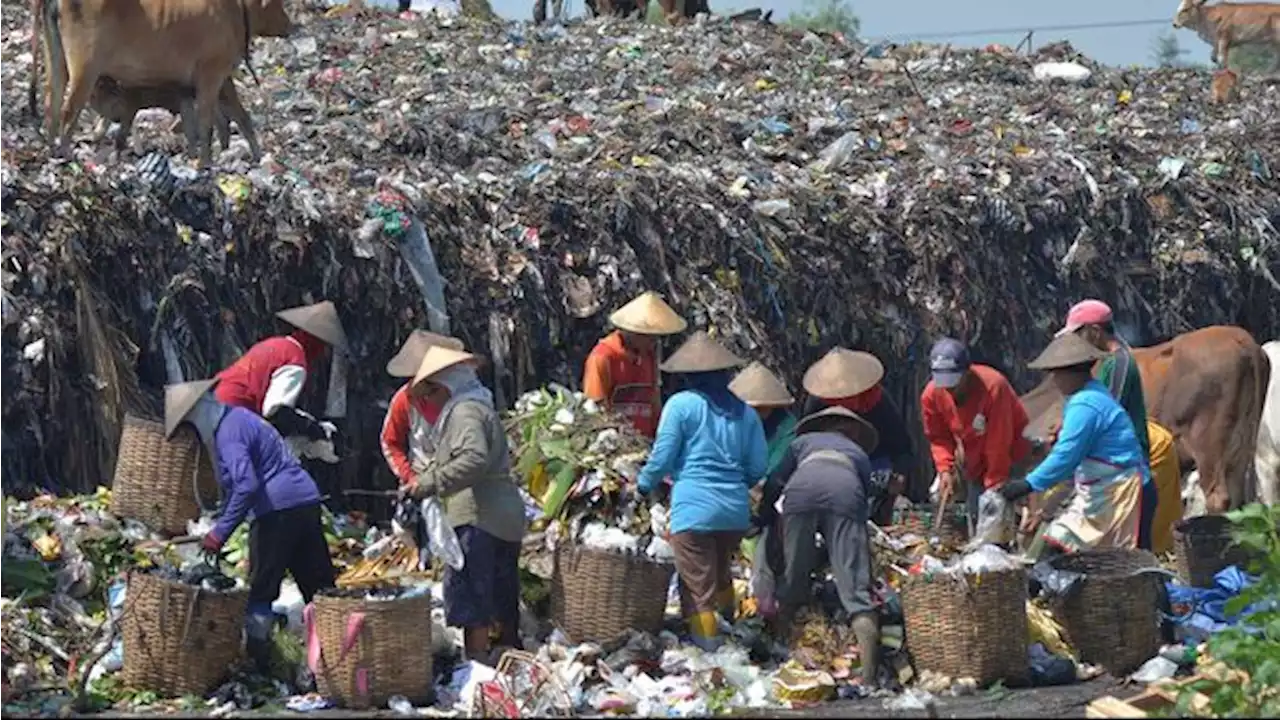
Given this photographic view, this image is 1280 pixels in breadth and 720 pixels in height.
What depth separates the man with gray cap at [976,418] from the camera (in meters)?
11.4

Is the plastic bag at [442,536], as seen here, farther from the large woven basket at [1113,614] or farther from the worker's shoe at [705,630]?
the large woven basket at [1113,614]

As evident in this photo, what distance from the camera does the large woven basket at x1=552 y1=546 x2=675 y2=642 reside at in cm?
1034

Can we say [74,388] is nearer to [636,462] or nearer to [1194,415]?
[636,462]

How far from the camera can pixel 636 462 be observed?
1159cm

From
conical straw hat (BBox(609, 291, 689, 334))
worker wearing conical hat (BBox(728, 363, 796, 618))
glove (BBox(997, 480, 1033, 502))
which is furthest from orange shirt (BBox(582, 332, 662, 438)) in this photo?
glove (BBox(997, 480, 1033, 502))

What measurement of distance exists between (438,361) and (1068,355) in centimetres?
303

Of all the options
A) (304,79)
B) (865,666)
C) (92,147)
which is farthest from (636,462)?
(304,79)

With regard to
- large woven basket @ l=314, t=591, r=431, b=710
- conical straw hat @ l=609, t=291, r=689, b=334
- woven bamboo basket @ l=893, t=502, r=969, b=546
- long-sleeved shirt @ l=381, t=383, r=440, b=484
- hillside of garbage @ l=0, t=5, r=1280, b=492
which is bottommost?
large woven basket @ l=314, t=591, r=431, b=710

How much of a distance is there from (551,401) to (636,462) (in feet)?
3.24

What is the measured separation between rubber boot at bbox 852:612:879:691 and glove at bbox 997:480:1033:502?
118cm

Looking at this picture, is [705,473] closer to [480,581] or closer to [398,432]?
[480,581]

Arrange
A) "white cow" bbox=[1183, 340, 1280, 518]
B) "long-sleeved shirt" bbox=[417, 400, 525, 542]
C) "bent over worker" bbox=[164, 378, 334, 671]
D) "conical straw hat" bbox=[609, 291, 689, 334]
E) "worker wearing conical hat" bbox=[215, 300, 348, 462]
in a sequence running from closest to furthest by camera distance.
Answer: "long-sleeved shirt" bbox=[417, 400, 525, 542], "bent over worker" bbox=[164, 378, 334, 671], "worker wearing conical hat" bbox=[215, 300, 348, 462], "conical straw hat" bbox=[609, 291, 689, 334], "white cow" bbox=[1183, 340, 1280, 518]

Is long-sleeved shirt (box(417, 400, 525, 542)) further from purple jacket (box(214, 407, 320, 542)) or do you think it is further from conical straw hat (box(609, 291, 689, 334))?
conical straw hat (box(609, 291, 689, 334))

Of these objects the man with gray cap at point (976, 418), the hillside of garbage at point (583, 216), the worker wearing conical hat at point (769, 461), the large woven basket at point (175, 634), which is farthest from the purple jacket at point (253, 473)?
the man with gray cap at point (976, 418)
